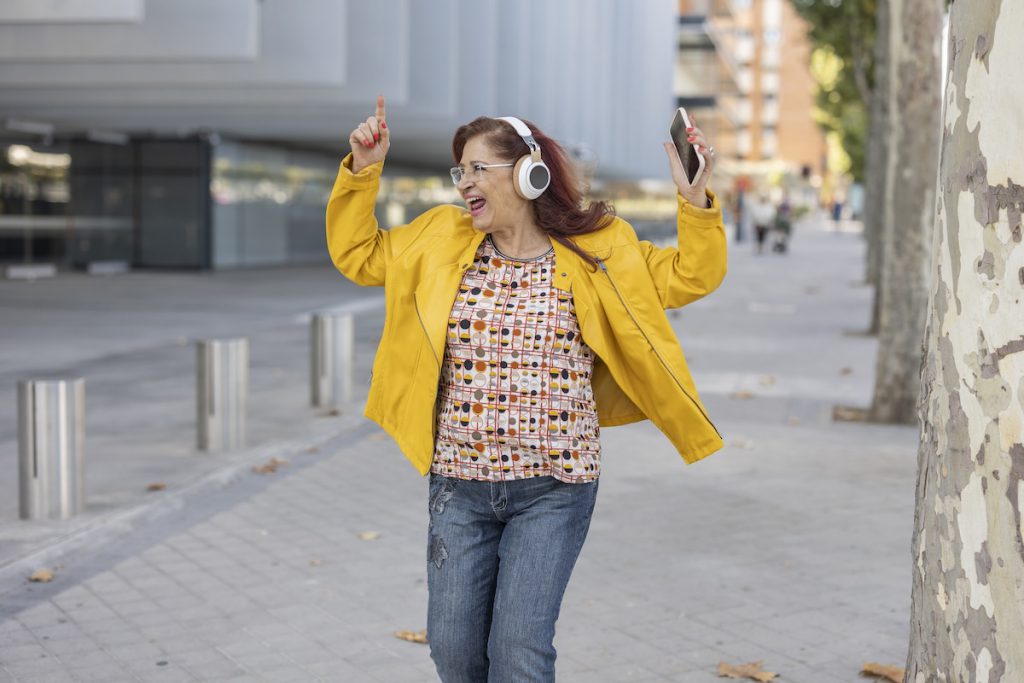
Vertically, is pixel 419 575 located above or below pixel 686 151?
below

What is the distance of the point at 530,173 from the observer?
3354mm

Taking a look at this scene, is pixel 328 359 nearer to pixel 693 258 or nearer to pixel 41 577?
pixel 41 577

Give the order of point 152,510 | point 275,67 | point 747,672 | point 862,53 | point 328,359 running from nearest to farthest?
point 747,672 < point 152,510 < point 328,359 < point 275,67 < point 862,53

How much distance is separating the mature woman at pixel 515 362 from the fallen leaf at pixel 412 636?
1.93 meters

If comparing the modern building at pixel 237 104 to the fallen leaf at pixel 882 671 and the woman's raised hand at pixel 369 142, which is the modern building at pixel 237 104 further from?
the woman's raised hand at pixel 369 142

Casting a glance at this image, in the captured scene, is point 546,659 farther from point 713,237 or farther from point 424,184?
point 424,184

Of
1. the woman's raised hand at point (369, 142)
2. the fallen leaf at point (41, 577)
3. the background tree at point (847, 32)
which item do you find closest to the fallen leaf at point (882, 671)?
the woman's raised hand at point (369, 142)

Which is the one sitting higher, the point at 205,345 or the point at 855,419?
the point at 205,345

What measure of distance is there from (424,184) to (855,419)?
43.2m

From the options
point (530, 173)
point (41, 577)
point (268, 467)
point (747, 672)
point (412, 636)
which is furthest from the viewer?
point (268, 467)

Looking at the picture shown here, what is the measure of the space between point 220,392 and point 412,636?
407cm

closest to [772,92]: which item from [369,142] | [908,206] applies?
[908,206]

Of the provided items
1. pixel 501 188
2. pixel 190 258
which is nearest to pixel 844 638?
pixel 501 188

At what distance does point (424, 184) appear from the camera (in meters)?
53.5
